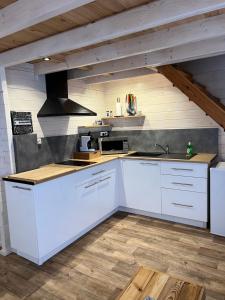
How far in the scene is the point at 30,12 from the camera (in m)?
1.42

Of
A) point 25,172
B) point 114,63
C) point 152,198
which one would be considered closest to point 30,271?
point 25,172

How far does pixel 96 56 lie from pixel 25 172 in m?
1.54

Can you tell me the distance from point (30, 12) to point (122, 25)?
641 mm

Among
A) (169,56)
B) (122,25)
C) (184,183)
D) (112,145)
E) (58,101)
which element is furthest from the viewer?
(112,145)

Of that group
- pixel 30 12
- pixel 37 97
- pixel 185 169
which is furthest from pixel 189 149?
pixel 30 12

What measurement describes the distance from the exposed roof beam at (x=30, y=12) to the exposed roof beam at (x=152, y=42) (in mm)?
1016

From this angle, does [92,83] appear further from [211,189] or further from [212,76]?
[211,189]

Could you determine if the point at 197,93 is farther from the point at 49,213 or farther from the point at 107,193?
the point at 49,213

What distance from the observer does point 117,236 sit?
288 centimetres

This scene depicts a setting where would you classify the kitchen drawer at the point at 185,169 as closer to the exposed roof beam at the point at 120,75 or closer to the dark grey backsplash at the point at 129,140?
the dark grey backsplash at the point at 129,140

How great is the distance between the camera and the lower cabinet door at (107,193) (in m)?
3.11

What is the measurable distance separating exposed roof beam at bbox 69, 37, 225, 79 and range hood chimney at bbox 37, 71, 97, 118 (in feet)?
1.20

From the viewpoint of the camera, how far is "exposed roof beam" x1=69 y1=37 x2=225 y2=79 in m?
2.25

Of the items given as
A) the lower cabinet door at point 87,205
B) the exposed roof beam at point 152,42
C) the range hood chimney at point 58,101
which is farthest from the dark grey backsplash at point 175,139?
the exposed roof beam at point 152,42
